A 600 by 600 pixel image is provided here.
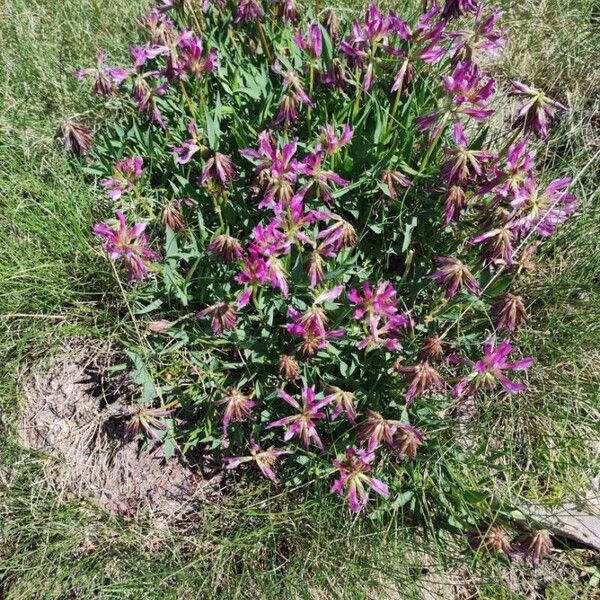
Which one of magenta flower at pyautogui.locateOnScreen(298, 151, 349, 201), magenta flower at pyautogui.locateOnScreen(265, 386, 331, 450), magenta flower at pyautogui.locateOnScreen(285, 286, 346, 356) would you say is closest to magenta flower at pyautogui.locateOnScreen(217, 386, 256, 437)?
magenta flower at pyautogui.locateOnScreen(265, 386, 331, 450)

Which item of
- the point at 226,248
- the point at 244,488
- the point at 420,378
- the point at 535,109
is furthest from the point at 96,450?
the point at 535,109

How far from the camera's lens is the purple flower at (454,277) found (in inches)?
74.2

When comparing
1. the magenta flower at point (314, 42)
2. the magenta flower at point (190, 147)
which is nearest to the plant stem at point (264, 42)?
the magenta flower at point (314, 42)

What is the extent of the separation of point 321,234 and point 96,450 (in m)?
1.27

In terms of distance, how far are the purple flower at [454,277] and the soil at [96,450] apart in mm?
1182

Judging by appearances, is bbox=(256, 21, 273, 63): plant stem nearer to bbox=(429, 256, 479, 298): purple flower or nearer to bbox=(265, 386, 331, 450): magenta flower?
bbox=(429, 256, 479, 298): purple flower

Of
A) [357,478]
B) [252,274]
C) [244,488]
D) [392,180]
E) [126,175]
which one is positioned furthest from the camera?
[244,488]

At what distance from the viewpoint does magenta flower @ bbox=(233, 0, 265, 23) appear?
2309 mm

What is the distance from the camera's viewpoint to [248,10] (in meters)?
2.33

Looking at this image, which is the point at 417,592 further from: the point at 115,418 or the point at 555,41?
the point at 555,41

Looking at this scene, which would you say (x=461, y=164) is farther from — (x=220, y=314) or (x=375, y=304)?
(x=220, y=314)

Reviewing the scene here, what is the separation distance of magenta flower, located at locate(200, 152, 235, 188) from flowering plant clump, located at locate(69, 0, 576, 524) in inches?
0.7

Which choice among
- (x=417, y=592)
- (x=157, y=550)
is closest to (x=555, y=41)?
(x=417, y=592)

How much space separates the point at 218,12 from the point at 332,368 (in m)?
1.61
